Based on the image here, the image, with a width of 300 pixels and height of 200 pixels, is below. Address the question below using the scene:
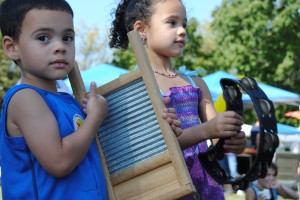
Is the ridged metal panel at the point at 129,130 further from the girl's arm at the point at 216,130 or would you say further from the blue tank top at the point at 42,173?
the girl's arm at the point at 216,130

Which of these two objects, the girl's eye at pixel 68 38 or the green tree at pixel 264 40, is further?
the green tree at pixel 264 40

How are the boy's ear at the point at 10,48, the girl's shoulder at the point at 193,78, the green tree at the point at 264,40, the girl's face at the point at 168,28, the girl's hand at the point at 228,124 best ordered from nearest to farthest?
the boy's ear at the point at 10,48
the girl's hand at the point at 228,124
the girl's face at the point at 168,28
the girl's shoulder at the point at 193,78
the green tree at the point at 264,40

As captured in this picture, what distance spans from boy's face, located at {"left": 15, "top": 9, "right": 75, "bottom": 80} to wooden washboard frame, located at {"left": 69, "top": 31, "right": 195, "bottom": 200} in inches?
11.6

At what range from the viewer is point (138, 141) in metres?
3.32

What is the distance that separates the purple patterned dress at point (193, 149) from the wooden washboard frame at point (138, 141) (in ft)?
2.50

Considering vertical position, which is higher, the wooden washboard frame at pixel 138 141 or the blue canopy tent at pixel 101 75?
the blue canopy tent at pixel 101 75

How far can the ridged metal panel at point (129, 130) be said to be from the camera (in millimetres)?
3305

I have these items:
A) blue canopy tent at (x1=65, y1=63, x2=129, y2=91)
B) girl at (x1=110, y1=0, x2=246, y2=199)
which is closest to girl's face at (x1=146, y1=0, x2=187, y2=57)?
girl at (x1=110, y1=0, x2=246, y2=199)

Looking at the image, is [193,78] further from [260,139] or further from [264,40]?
[264,40]

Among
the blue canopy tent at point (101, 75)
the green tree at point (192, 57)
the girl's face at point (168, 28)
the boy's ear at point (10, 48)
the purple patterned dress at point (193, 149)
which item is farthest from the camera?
the green tree at point (192, 57)

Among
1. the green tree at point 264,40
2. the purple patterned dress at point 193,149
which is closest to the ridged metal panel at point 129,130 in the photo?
the purple patterned dress at point 193,149

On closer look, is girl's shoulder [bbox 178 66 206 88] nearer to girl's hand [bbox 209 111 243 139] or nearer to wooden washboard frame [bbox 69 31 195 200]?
girl's hand [bbox 209 111 243 139]

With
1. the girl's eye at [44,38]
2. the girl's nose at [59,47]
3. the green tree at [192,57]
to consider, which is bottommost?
the girl's nose at [59,47]

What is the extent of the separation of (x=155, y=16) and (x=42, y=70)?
1317 mm
